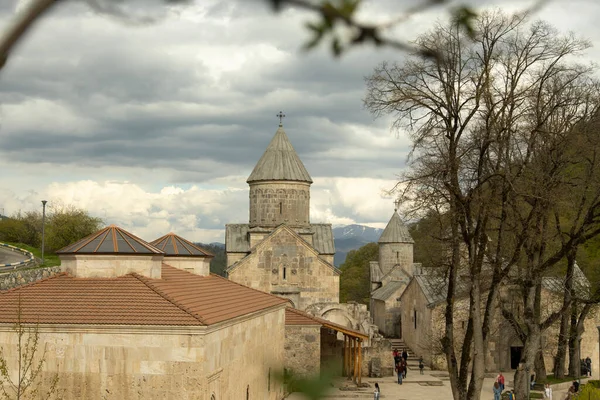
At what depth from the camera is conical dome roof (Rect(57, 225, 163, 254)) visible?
61.5 feet

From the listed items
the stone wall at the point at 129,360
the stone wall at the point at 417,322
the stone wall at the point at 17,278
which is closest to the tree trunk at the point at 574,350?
the stone wall at the point at 417,322

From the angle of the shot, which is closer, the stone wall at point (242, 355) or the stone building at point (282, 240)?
the stone wall at point (242, 355)

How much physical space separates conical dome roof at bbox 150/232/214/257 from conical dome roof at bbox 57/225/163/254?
8.61m

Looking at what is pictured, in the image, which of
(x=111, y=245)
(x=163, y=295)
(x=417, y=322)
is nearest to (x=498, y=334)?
(x=417, y=322)

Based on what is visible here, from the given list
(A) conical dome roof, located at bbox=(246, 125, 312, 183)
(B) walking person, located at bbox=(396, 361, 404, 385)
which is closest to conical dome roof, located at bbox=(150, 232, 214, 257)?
(B) walking person, located at bbox=(396, 361, 404, 385)

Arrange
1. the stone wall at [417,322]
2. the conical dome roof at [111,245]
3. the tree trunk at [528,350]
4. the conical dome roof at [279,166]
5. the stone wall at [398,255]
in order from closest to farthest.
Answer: the conical dome roof at [111,245] → the tree trunk at [528,350] → the stone wall at [417,322] → the conical dome roof at [279,166] → the stone wall at [398,255]

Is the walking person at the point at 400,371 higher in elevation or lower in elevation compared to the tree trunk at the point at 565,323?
lower

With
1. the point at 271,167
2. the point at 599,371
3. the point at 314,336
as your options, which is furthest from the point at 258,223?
the point at 599,371

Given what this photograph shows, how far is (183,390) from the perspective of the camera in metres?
15.6

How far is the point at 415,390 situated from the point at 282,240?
12760mm

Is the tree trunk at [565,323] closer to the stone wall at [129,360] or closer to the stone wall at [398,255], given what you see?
the stone wall at [129,360]

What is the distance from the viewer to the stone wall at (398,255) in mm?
Result: 59219

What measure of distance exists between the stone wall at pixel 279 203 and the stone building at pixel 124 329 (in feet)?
78.7

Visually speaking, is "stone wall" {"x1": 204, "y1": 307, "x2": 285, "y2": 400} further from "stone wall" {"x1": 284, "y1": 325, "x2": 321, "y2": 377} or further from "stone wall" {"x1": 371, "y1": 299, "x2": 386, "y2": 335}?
"stone wall" {"x1": 371, "y1": 299, "x2": 386, "y2": 335}
